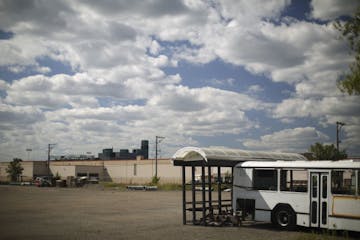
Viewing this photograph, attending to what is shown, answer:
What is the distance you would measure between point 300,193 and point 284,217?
1.36 m

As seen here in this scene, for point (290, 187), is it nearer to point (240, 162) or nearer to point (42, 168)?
point (240, 162)

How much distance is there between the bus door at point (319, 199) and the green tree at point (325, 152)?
4497 centimetres

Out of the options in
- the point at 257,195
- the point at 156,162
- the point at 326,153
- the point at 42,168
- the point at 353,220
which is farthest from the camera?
the point at 42,168

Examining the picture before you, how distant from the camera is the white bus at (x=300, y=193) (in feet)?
50.2

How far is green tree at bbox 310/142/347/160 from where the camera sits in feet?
194

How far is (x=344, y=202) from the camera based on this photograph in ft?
50.2

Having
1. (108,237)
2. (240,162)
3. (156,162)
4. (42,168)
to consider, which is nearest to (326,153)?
(156,162)

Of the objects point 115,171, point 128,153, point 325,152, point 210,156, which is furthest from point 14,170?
point 210,156

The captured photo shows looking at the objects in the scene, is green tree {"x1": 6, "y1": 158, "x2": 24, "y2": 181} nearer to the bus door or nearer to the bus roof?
the bus roof

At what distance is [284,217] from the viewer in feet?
56.7

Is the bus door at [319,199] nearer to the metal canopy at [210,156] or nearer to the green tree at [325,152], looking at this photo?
the metal canopy at [210,156]

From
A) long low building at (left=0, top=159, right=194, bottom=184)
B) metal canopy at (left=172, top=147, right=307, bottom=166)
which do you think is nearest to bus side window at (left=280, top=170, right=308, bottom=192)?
metal canopy at (left=172, top=147, right=307, bottom=166)

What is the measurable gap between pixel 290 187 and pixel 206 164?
374 cm

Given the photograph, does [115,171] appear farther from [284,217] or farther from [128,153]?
[284,217]
